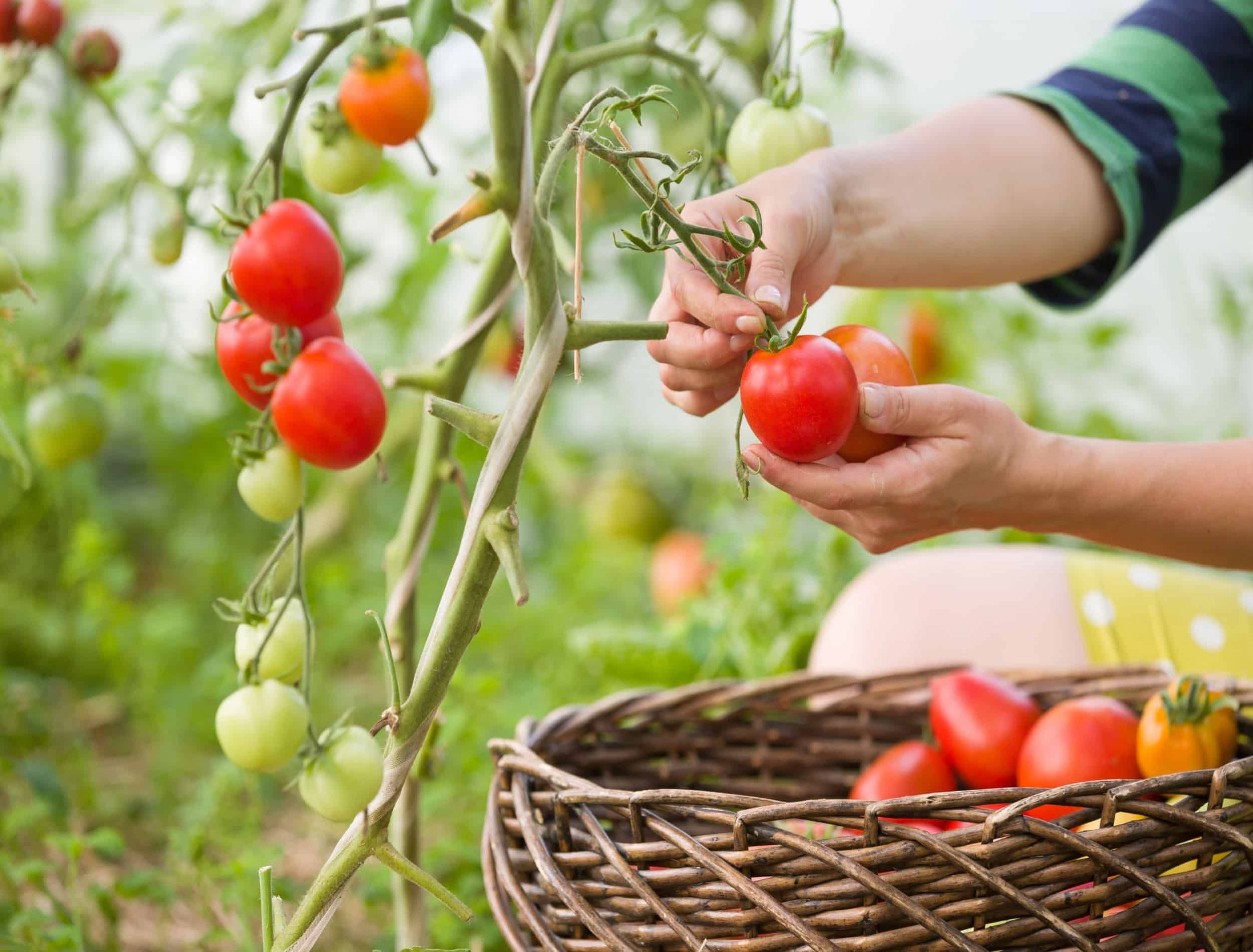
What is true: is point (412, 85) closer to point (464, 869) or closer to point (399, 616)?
point (399, 616)

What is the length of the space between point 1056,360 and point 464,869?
4.29 ft

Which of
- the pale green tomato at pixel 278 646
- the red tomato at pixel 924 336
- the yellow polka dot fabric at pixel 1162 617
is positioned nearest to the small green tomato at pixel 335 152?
the pale green tomato at pixel 278 646

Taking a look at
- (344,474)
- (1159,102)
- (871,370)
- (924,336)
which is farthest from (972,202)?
(924,336)

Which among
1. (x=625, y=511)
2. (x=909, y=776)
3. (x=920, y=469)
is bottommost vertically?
(x=625, y=511)

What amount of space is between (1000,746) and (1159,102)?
20.8 inches

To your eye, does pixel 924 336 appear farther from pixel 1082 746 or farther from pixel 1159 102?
pixel 1082 746

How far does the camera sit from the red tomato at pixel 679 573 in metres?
1.66

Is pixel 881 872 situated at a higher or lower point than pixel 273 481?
lower

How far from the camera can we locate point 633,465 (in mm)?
2143

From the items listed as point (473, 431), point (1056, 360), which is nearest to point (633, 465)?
point (1056, 360)

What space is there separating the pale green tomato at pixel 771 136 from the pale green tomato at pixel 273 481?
0.32m

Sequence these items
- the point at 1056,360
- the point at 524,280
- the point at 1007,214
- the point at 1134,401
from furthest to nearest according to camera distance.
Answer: the point at 1134,401
the point at 1056,360
the point at 1007,214
the point at 524,280

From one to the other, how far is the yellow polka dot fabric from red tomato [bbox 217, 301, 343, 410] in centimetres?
81

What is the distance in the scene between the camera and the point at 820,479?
0.54 meters
